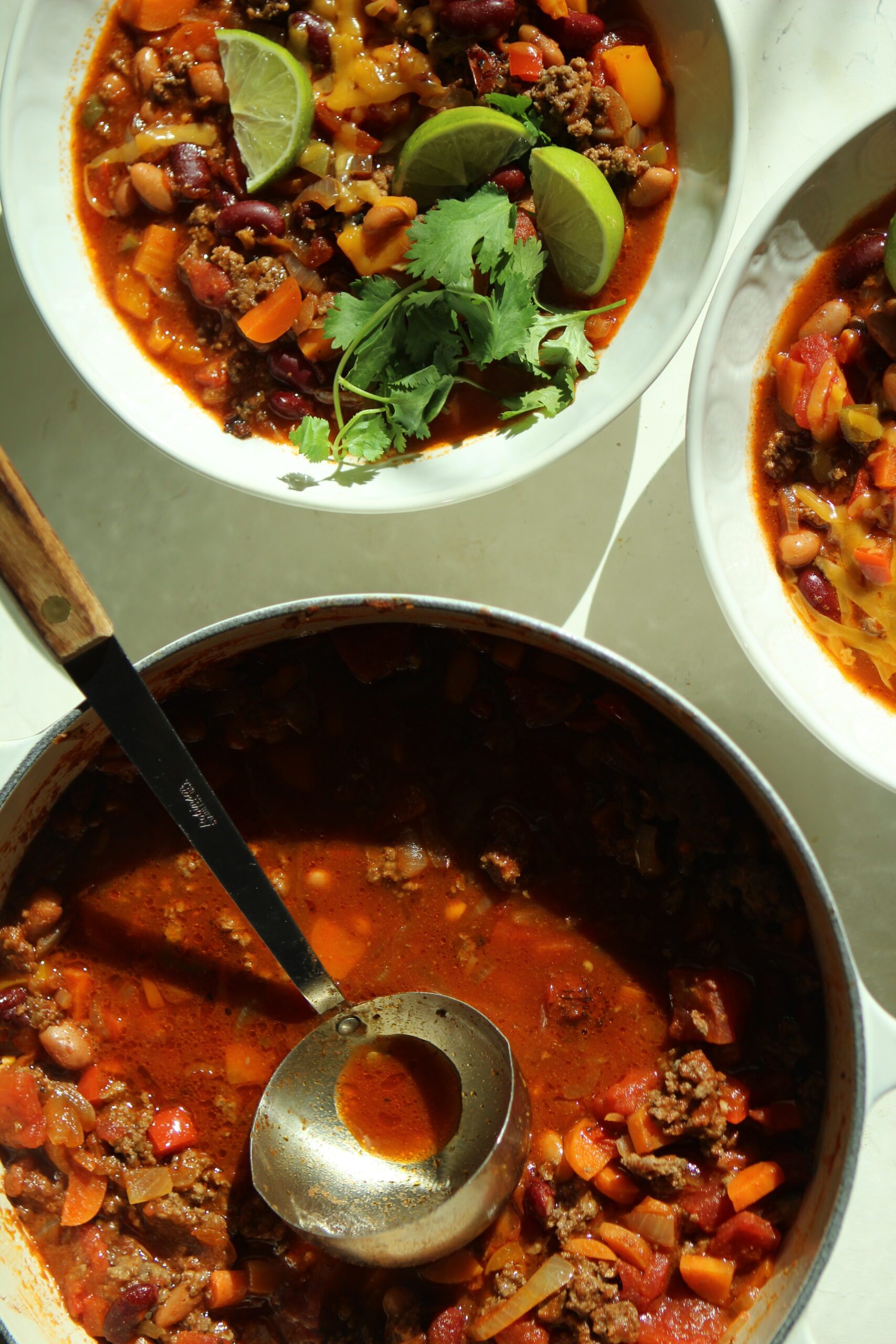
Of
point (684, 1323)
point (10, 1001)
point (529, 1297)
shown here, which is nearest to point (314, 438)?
point (10, 1001)

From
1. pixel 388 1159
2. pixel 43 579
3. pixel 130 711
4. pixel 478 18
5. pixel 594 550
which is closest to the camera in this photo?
pixel 43 579

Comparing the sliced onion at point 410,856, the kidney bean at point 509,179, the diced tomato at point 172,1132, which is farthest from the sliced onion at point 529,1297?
the kidney bean at point 509,179

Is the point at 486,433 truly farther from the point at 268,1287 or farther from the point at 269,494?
the point at 268,1287

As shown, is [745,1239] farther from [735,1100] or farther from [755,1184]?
[735,1100]

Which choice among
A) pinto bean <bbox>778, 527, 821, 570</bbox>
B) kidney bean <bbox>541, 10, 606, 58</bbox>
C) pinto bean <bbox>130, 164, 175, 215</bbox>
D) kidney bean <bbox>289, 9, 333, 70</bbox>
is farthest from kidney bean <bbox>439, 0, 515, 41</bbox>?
pinto bean <bbox>778, 527, 821, 570</bbox>

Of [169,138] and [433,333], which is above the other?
[169,138]

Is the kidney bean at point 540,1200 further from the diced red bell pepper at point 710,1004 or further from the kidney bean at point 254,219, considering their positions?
the kidney bean at point 254,219
